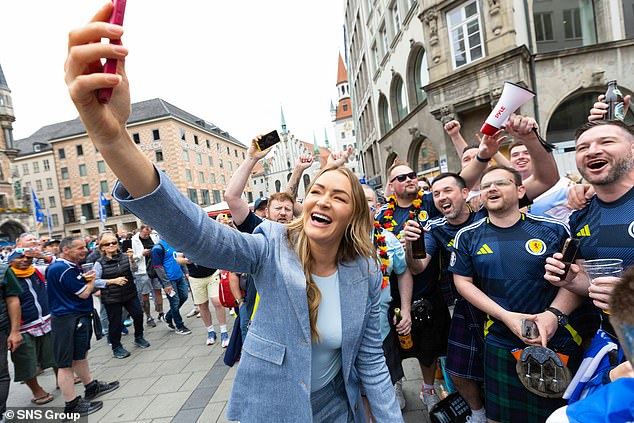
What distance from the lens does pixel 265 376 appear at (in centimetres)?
152

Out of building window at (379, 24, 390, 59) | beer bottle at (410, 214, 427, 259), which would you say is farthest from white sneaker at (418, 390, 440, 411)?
building window at (379, 24, 390, 59)

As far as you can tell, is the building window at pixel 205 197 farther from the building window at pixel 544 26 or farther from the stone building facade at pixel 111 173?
the building window at pixel 544 26

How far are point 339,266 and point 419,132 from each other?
14762 millimetres

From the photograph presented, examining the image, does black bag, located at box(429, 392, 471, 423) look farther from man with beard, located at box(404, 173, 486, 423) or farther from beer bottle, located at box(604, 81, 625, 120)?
beer bottle, located at box(604, 81, 625, 120)

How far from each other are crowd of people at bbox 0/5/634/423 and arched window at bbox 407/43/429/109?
497 inches

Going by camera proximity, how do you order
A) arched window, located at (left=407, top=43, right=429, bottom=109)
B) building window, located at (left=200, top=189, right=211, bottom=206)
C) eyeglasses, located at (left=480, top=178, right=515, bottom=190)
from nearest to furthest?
eyeglasses, located at (left=480, top=178, right=515, bottom=190)
arched window, located at (left=407, top=43, right=429, bottom=109)
building window, located at (left=200, top=189, right=211, bottom=206)

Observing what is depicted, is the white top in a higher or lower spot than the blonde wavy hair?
lower

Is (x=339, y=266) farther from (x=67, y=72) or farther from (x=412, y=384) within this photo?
(x=412, y=384)

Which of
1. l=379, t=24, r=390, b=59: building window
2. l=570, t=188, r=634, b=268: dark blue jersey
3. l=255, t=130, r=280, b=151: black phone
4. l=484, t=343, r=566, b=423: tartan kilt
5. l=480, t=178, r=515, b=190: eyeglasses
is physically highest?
l=379, t=24, r=390, b=59: building window

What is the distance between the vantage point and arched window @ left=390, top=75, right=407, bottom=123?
1777 centimetres

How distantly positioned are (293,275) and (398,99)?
61.5ft

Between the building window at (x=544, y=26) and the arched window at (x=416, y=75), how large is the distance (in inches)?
166

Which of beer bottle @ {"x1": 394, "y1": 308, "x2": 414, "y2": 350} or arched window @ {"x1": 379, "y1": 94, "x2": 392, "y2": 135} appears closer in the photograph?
beer bottle @ {"x1": 394, "y1": 308, "x2": 414, "y2": 350}

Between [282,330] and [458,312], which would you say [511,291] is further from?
[282,330]
